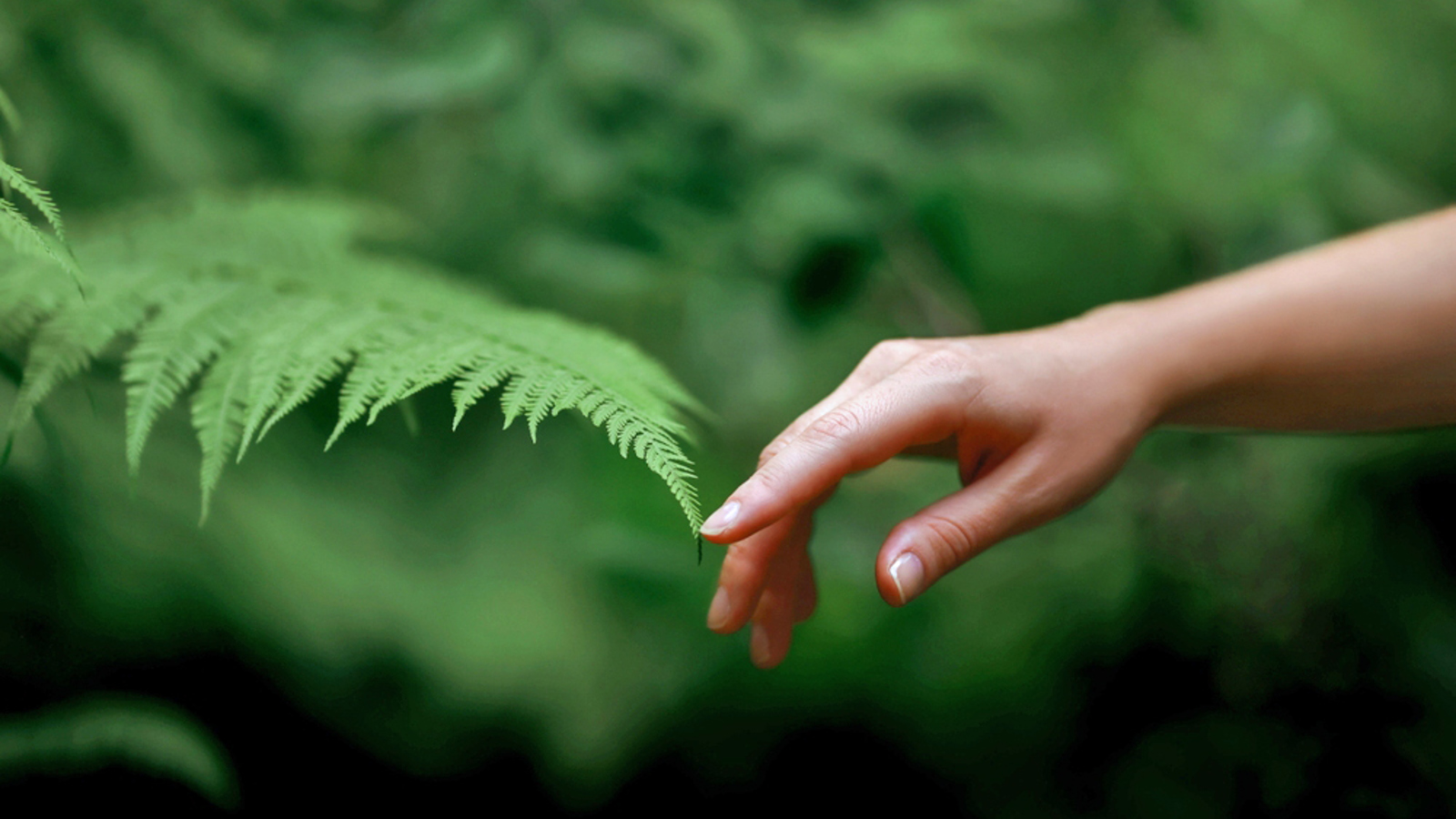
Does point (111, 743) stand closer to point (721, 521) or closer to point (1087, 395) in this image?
point (721, 521)

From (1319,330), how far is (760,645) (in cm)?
47

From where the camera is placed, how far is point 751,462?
1.04m

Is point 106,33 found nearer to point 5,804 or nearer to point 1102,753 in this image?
point 5,804

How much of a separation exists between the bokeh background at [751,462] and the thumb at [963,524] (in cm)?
46

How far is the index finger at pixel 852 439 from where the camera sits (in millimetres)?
434

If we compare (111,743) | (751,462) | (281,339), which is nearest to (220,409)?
(281,339)

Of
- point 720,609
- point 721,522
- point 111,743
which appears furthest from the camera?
point 111,743

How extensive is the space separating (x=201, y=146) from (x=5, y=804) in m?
0.73

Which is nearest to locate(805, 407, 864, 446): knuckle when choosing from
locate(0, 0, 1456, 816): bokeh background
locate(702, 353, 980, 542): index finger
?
locate(702, 353, 980, 542): index finger

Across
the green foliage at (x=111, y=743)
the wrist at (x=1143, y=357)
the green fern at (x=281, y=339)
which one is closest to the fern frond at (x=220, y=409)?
the green fern at (x=281, y=339)

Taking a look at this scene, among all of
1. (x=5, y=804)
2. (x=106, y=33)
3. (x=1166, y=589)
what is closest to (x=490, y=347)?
(x=5, y=804)

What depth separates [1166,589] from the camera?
1.04 metres

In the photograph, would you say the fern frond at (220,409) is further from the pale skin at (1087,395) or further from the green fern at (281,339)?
the pale skin at (1087,395)

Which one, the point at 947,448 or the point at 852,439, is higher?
the point at 852,439
